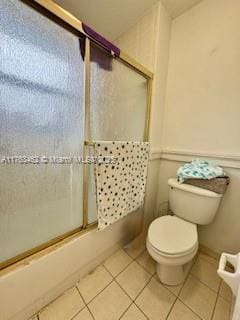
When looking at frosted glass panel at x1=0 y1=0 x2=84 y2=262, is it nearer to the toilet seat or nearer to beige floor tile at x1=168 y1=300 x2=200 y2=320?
the toilet seat

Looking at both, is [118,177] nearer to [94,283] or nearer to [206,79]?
[94,283]

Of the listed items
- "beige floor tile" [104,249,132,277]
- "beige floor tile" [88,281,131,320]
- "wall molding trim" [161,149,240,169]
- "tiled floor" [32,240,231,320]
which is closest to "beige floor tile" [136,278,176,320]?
"tiled floor" [32,240,231,320]

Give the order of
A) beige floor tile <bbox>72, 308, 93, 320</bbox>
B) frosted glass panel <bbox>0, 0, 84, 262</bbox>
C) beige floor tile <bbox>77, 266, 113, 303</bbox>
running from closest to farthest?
frosted glass panel <bbox>0, 0, 84, 262</bbox>
beige floor tile <bbox>72, 308, 93, 320</bbox>
beige floor tile <bbox>77, 266, 113, 303</bbox>

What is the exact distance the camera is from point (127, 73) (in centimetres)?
129

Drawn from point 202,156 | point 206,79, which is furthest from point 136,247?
point 206,79

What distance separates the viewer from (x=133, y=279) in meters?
1.18

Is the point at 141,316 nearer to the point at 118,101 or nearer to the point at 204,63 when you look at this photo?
the point at 118,101

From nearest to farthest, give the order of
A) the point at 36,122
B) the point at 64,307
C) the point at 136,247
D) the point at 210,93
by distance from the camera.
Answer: the point at 36,122 → the point at 64,307 → the point at 210,93 → the point at 136,247

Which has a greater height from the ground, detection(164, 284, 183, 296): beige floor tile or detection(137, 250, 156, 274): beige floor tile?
detection(137, 250, 156, 274): beige floor tile

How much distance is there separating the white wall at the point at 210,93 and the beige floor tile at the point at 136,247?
1.89 feet

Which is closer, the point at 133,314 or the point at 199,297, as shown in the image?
the point at 133,314

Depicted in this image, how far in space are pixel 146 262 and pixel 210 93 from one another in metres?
1.53

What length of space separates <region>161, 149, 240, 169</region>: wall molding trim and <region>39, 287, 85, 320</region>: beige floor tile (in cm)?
135

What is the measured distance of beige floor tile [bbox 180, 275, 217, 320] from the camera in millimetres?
971
